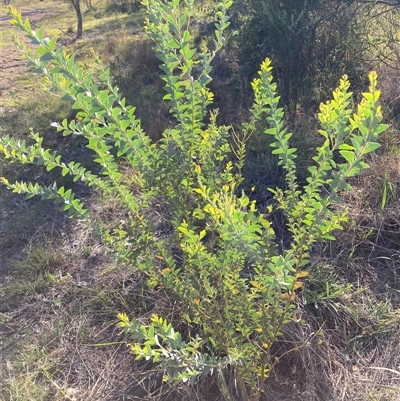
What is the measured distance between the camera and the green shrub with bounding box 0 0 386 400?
56.0 inches

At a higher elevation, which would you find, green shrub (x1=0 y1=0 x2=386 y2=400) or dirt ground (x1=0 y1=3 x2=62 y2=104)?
green shrub (x1=0 y1=0 x2=386 y2=400)

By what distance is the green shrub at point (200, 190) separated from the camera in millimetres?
1423

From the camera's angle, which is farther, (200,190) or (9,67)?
(9,67)

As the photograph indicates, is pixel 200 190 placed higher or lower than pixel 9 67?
higher

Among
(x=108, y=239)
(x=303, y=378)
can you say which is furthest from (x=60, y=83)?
(x=303, y=378)

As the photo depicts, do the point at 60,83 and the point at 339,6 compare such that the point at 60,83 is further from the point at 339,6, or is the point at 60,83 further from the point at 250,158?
the point at 339,6

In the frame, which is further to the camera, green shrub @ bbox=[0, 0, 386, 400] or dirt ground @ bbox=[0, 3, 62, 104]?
dirt ground @ bbox=[0, 3, 62, 104]

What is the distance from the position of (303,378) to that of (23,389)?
4.41ft

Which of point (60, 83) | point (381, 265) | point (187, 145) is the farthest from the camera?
point (381, 265)

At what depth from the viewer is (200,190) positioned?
4.94 feet

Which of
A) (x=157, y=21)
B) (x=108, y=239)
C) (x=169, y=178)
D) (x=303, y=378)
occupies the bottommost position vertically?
(x=303, y=378)

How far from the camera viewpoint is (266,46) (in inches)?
156

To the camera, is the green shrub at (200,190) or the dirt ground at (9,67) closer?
the green shrub at (200,190)

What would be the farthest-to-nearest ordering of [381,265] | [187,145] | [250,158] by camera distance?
[250,158] → [381,265] → [187,145]
